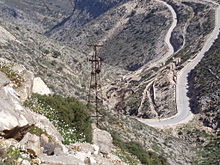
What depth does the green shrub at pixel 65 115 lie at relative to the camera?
50.1ft

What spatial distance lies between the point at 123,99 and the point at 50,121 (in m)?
58.7

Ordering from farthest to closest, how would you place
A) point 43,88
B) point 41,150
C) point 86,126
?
point 43,88 < point 86,126 < point 41,150

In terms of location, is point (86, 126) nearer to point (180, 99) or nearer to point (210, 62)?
point (180, 99)

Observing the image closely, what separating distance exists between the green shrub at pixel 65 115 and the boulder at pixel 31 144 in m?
2.77

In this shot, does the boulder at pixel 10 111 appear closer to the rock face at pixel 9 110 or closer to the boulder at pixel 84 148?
the rock face at pixel 9 110

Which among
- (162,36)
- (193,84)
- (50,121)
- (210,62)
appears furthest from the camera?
(162,36)

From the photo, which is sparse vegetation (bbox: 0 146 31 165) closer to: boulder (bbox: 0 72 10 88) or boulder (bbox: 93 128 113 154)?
boulder (bbox: 0 72 10 88)

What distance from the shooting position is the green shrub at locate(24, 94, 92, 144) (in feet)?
50.1

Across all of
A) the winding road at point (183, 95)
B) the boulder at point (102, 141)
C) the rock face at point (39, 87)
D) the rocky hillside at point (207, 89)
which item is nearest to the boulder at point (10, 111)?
the rock face at point (39, 87)

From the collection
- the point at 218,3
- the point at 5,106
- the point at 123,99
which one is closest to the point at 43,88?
the point at 5,106

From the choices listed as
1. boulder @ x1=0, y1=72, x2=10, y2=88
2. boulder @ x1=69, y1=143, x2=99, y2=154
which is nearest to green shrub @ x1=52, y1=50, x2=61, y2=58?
boulder @ x1=0, y1=72, x2=10, y2=88

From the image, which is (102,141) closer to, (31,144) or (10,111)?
(10,111)

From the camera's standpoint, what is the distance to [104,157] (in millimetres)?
14523

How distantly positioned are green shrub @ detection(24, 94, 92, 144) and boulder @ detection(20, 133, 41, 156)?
2.77 meters
